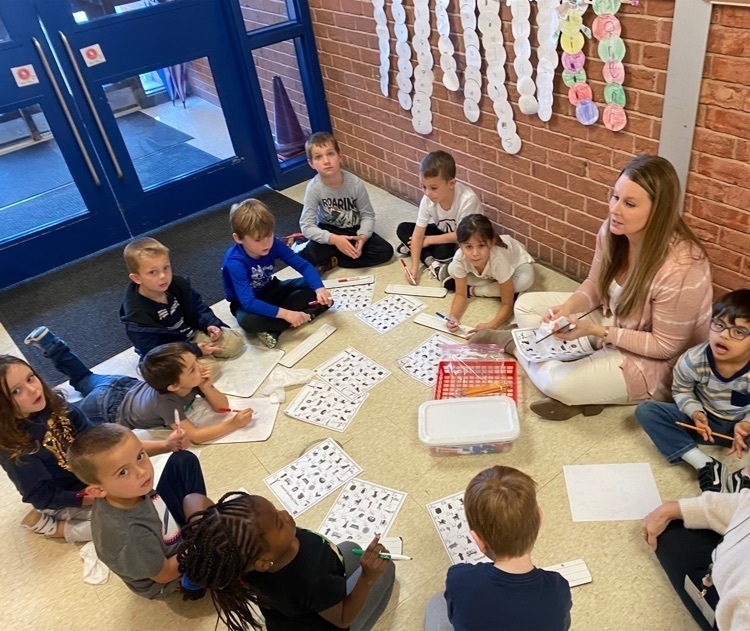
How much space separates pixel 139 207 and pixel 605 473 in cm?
321

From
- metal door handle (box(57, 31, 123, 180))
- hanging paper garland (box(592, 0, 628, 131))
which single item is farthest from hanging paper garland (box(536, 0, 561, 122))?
metal door handle (box(57, 31, 123, 180))

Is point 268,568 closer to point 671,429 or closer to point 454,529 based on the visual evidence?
point 454,529

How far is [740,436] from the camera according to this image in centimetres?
195

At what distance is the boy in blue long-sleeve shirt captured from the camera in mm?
2764

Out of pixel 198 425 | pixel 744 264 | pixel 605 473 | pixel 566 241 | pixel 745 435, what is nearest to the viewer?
pixel 745 435

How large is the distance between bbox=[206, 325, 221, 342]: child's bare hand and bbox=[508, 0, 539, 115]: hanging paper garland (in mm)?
1768

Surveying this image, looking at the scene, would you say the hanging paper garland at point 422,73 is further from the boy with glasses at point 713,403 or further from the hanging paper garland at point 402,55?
the boy with glasses at point 713,403

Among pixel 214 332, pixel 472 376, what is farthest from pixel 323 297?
pixel 472 376

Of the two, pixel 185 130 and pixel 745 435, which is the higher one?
pixel 185 130

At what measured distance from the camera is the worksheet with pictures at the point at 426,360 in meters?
2.64

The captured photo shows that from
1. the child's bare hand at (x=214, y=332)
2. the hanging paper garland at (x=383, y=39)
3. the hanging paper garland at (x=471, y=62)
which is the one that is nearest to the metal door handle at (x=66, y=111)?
the child's bare hand at (x=214, y=332)

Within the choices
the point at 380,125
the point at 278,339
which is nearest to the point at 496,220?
the point at 380,125

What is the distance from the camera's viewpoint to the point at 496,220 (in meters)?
3.36

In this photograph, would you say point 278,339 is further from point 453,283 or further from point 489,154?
point 489,154
